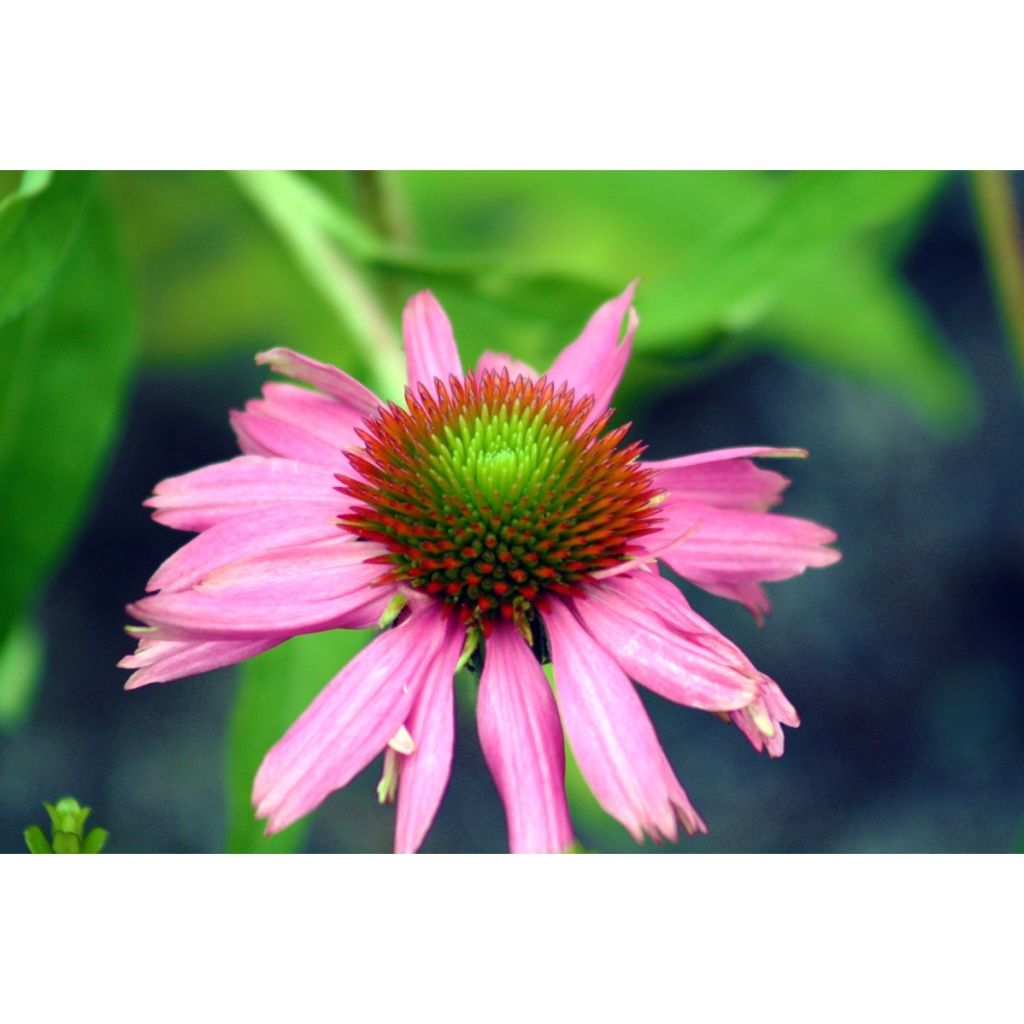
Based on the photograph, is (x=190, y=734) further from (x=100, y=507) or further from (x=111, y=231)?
(x=111, y=231)

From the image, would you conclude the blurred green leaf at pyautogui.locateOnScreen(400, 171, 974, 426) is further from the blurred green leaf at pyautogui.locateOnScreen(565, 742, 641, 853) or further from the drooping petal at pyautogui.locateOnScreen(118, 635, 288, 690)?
the drooping petal at pyautogui.locateOnScreen(118, 635, 288, 690)

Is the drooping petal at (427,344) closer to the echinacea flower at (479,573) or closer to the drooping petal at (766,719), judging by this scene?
the echinacea flower at (479,573)

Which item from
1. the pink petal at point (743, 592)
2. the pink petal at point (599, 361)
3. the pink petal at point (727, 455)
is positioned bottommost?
the pink petal at point (743, 592)

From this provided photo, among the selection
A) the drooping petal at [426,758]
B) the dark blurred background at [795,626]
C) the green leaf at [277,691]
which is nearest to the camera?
the drooping petal at [426,758]

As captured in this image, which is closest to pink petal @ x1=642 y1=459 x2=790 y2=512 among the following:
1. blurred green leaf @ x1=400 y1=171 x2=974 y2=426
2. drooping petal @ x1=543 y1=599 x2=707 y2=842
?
drooping petal @ x1=543 y1=599 x2=707 y2=842

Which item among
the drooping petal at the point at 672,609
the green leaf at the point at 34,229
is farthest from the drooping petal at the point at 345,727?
the green leaf at the point at 34,229

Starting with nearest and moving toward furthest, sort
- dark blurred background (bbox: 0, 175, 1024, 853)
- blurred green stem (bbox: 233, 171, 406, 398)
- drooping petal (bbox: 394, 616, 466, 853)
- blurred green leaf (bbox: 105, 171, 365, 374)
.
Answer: drooping petal (bbox: 394, 616, 466, 853)
blurred green stem (bbox: 233, 171, 406, 398)
dark blurred background (bbox: 0, 175, 1024, 853)
blurred green leaf (bbox: 105, 171, 365, 374)

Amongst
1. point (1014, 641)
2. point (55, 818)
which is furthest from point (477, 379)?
point (1014, 641)
